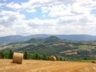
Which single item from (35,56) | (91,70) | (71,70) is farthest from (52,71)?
(35,56)

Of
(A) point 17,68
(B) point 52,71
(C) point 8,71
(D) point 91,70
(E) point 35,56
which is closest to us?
(C) point 8,71

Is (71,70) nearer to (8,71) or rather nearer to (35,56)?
(8,71)

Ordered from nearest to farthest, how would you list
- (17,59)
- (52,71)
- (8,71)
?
(8,71), (52,71), (17,59)

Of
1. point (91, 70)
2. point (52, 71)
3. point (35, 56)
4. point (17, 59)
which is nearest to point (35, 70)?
point (52, 71)

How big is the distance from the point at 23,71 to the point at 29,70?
3.07 feet

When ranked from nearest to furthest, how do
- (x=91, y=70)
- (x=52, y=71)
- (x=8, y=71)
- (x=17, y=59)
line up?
(x=8, y=71) < (x=52, y=71) < (x=17, y=59) < (x=91, y=70)

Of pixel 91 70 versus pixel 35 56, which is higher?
pixel 91 70

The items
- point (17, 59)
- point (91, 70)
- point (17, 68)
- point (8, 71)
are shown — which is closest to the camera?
point (8, 71)

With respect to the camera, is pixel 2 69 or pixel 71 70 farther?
pixel 71 70

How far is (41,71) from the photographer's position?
2328 centimetres

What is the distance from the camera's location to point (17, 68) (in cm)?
2228

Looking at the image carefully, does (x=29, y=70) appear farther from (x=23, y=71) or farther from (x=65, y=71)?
(x=65, y=71)

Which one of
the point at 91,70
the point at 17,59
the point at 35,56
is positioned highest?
the point at 17,59

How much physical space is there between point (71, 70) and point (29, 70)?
22.8 ft
